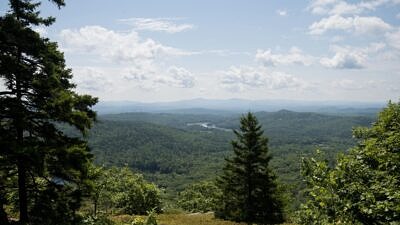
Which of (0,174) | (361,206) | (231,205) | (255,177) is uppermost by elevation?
(361,206)

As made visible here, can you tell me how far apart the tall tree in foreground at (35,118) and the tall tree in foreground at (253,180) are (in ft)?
69.6

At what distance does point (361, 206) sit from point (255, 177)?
31.2 metres

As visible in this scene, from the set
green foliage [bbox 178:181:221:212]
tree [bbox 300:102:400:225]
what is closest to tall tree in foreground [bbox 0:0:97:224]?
tree [bbox 300:102:400:225]

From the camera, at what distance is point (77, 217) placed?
19766mm

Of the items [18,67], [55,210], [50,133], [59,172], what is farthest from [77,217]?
[18,67]

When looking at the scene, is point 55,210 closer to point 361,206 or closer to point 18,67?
point 18,67

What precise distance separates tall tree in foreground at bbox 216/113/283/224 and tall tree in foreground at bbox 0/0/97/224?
2122cm

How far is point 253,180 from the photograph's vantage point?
38531 mm

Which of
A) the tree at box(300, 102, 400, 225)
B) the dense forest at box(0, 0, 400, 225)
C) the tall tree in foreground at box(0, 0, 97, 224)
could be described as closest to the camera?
the tree at box(300, 102, 400, 225)

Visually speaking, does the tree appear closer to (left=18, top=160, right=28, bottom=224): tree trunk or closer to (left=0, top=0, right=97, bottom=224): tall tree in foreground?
(left=0, top=0, right=97, bottom=224): tall tree in foreground

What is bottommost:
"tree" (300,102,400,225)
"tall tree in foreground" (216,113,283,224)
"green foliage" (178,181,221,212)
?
"green foliage" (178,181,221,212)

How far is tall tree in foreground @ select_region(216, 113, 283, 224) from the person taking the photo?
38250mm

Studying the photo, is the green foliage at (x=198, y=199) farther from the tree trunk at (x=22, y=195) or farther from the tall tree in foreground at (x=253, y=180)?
the tree trunk at (x=22, y=195)

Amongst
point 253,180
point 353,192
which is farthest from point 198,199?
point 353,192
